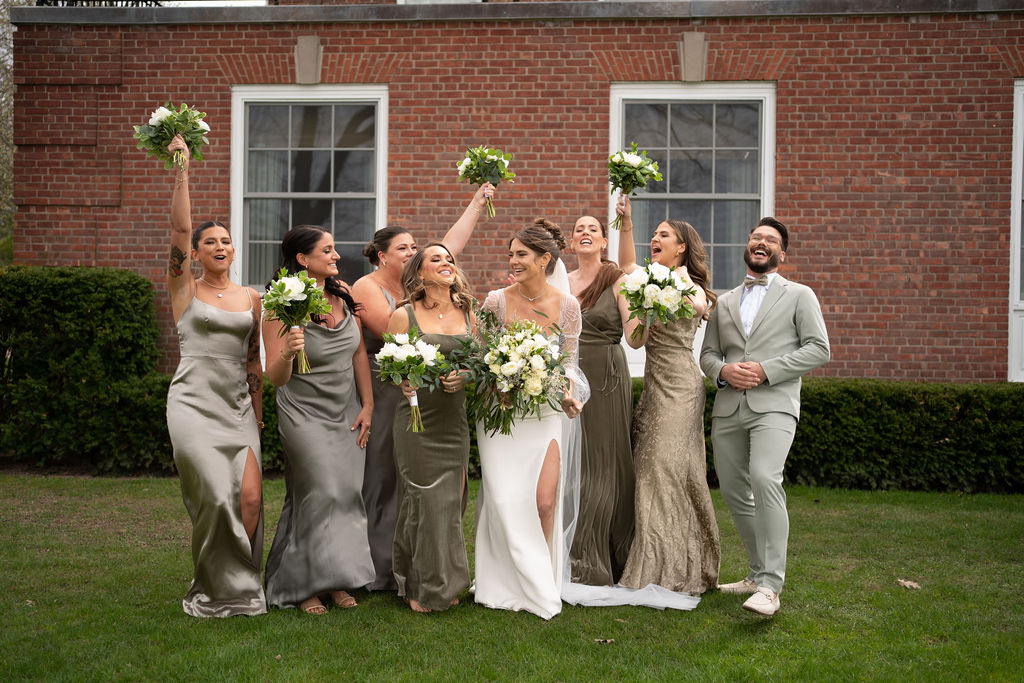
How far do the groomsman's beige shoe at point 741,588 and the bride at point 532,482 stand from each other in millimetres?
1094

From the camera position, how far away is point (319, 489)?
5.31 metres

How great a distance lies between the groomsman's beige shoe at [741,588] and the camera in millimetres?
5758

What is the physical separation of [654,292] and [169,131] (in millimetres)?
2985

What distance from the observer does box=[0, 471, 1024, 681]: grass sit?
443 cm

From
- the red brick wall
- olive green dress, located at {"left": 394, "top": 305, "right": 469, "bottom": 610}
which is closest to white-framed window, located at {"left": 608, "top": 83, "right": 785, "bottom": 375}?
the red brick wall

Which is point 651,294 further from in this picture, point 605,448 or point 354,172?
point 354,172

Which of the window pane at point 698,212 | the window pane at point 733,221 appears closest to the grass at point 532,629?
the window pane at point 733,221

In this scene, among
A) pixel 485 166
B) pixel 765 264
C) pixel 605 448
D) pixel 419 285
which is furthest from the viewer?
pixel 485 166

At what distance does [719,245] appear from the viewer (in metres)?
10.4

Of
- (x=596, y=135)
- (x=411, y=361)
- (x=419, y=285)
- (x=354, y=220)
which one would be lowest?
(x=411, y=361)

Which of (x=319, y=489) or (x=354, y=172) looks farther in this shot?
(x=354, y=172)

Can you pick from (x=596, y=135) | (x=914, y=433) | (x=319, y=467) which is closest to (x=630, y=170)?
(x=319, y=467)

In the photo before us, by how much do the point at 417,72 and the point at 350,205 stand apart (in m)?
1.74

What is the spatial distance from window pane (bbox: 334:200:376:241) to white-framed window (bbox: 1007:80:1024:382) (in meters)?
7.35
